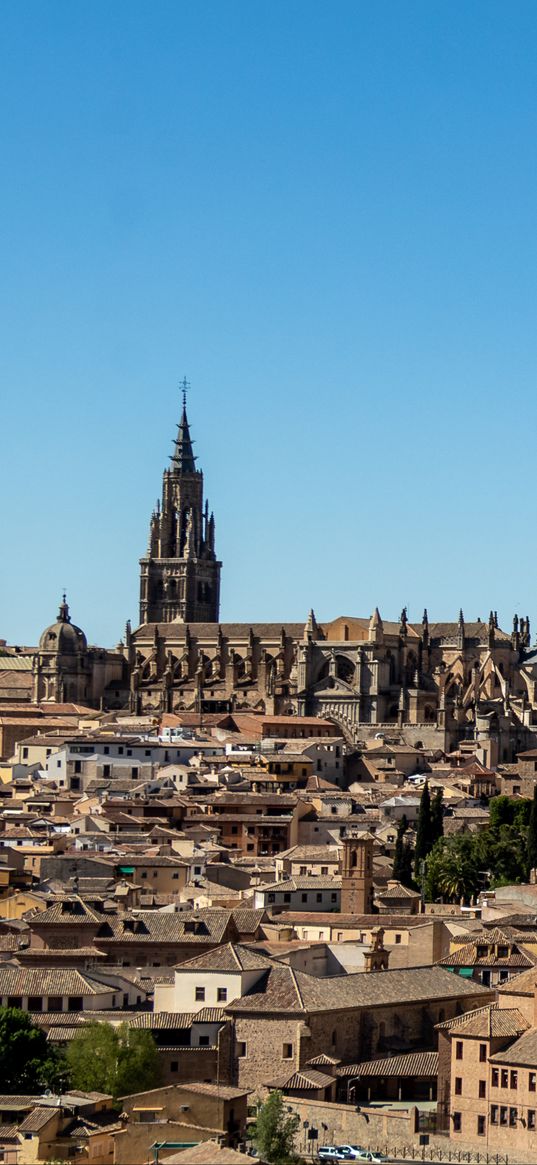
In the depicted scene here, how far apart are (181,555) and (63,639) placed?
20748mm

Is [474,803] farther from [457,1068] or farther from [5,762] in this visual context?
[457,1068]

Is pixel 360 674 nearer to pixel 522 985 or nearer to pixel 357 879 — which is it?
pixel 357 879

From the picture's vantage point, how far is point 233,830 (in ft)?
309

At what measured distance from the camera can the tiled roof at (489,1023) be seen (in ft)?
169

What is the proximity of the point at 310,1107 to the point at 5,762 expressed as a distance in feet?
228

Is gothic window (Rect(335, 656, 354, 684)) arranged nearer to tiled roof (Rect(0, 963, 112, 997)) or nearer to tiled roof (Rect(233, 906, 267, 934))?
tiled roof (Rect(233, 906, 267, 934))

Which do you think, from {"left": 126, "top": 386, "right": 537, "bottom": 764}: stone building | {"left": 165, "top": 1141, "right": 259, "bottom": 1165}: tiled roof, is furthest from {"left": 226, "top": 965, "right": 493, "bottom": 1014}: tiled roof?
{"left": 126, "top": 386, "right": 537, "bottom": 764}: stone building

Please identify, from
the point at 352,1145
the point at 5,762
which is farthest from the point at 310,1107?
the point at 5,762

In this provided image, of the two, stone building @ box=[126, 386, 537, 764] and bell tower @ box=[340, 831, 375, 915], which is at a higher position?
stone building @ box=[126, 386, 537, 764]

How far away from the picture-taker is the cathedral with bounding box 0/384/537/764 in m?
129

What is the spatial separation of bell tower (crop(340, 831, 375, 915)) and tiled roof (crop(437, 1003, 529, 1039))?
58.2 feet

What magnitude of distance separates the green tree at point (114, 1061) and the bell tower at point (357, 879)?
59.6 ft

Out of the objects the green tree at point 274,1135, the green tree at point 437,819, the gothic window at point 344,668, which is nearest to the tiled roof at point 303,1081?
the green tree at point 274,1135

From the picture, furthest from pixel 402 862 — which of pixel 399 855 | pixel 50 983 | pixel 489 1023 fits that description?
pixel 489 1023
